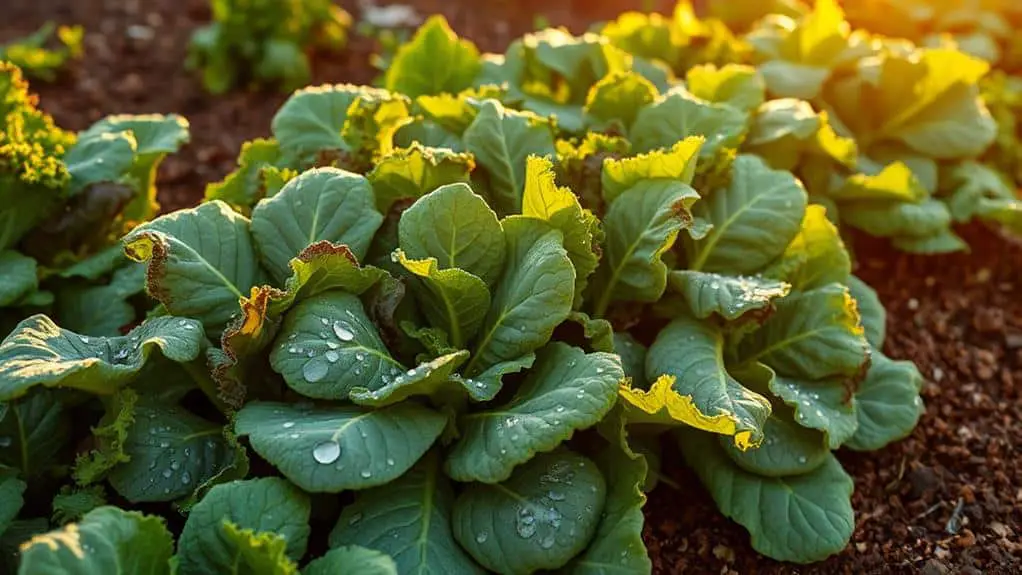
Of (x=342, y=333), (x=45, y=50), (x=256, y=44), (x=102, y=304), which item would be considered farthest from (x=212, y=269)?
(x=45, y=50)

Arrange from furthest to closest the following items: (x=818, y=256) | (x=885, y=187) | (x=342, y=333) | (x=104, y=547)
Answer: (x=885, y=187), (x=818, y=256), (x=342, y=333), (x=104, y=547)

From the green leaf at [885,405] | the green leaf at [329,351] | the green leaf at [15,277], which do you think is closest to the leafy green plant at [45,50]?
the green leaf at [15,277]

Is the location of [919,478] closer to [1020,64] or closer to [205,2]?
[1020,64]

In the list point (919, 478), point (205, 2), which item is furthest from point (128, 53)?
point (919, 478)

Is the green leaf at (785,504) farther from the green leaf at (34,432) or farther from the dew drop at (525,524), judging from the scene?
the green leaf at (34,432)

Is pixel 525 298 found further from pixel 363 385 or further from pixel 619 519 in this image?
pixel 619 519

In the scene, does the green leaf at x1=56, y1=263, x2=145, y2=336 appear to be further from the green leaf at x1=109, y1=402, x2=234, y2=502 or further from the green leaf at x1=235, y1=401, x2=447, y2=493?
the green leaf at x1=235, y1=401, x2=447, y2=493
